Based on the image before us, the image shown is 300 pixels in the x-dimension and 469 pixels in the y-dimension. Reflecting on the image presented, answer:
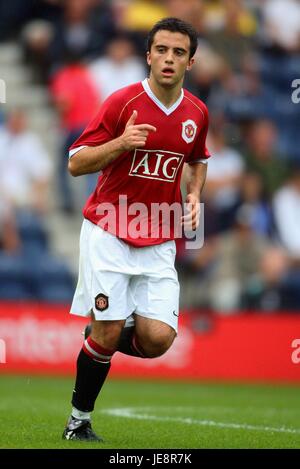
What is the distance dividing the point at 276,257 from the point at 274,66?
4156 mm

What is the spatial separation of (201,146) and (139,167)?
0.58 metres

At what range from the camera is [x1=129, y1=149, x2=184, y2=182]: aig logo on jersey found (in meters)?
6.75

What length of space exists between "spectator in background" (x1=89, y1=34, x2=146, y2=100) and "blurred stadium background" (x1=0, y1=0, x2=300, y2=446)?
2cm

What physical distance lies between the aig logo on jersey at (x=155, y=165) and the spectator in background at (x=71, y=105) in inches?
294

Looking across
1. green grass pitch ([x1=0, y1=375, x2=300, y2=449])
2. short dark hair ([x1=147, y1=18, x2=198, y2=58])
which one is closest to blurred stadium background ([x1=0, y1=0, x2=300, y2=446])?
green grass pitch ([x1=0, y1=375, x2=300, y2=449])

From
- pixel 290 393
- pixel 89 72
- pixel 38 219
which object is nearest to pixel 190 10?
pixel 89 72

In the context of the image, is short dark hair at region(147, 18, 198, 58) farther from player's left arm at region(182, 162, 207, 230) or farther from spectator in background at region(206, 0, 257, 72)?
spectator in background at region(206, 0, 257, 72)

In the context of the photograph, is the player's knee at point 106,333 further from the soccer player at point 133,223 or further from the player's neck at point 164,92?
the player's neck at point 164,92

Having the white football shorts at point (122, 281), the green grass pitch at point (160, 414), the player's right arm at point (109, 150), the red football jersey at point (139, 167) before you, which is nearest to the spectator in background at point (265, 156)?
the green grass pitch at point (160, 414)

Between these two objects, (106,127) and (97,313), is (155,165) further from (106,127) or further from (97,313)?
(97,313)

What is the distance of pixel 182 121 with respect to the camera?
690cm

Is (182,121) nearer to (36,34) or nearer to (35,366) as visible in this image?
(35,366)

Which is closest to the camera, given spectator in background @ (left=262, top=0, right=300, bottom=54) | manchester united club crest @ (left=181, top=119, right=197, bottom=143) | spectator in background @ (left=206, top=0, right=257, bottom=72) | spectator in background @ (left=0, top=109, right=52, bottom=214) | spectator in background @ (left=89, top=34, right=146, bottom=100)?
manchester united club crest @ (left=181, top=119, right=197, bottom=143)

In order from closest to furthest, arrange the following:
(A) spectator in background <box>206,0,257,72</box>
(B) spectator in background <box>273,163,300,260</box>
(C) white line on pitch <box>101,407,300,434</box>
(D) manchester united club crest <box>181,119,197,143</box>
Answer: (D) manchester united club crest <box>181,119,197,143</box> < (C) white line on pitch <box>101,407,300,434</box> < (B) spectator in background <box>273,163,300,260</box> < (A) spectator in background <box>206,0,257,72</box>
